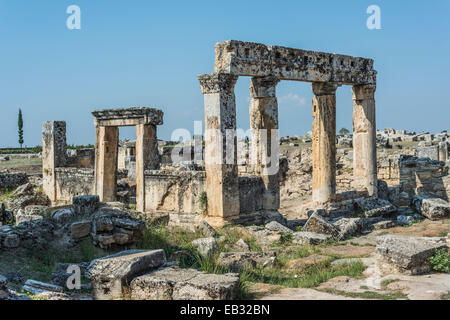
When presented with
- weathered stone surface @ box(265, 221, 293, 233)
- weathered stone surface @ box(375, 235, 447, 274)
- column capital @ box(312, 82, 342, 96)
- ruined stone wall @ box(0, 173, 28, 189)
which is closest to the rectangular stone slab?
column capital @ box(312, 82, 342, 96)

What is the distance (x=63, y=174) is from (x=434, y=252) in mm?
12978

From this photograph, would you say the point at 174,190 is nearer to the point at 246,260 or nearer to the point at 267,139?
the point at 267,139

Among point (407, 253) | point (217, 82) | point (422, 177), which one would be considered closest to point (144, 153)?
point (217, 82)

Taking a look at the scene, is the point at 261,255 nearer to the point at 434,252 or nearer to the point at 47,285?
the point at 434,252

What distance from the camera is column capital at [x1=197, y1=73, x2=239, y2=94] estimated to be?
11680 millimetres

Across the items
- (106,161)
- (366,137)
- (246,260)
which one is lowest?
(246,260)

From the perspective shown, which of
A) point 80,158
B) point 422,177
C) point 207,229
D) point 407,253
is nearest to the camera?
point 407,253

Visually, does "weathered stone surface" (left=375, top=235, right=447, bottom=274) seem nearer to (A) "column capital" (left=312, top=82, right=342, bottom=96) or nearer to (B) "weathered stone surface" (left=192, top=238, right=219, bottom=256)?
(B) "weathered stone surface" (left=192, top=238, right=219, bottom=256)

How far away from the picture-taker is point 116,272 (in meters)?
6.36

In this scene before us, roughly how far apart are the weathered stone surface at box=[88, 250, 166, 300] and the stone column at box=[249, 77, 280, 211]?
657 centimetres

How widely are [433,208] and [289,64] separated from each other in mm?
5623

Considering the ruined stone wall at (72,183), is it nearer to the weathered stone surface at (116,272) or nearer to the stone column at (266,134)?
the stone column at (266,134)

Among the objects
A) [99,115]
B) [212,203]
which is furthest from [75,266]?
[99,115]

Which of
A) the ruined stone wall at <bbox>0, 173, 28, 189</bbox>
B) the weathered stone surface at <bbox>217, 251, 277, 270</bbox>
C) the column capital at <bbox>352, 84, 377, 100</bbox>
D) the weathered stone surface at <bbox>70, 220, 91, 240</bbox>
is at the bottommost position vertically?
the weathered stone surface at <bbox>217, 251, 277, 270</bbox>
